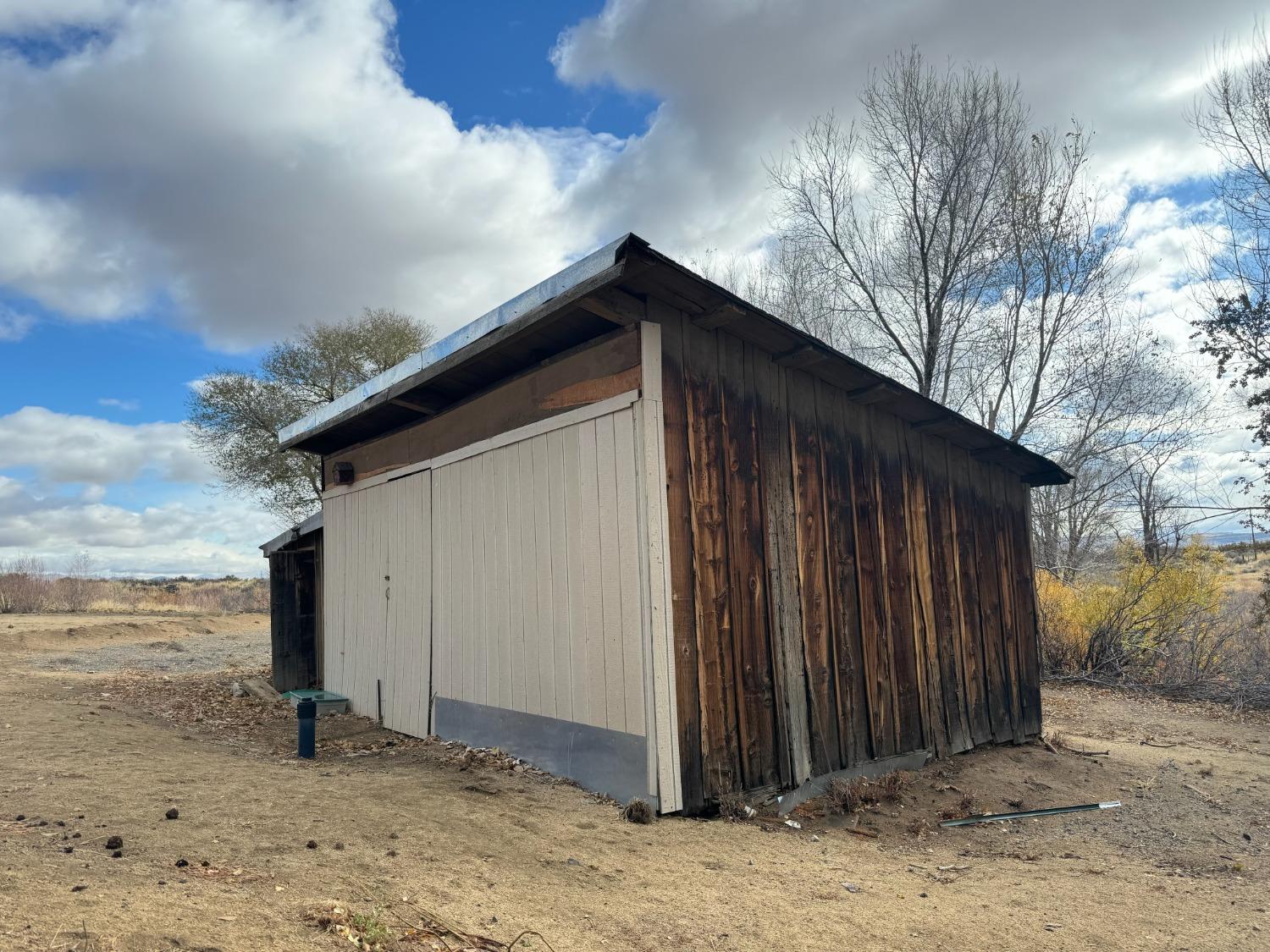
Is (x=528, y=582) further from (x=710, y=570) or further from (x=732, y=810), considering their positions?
(x=732, y=810)

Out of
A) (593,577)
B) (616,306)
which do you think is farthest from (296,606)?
(616,306)

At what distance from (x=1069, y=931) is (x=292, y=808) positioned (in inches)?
151

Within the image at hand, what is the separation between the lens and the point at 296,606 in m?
10.4

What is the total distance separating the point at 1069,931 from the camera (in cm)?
364

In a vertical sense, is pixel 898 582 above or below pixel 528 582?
below

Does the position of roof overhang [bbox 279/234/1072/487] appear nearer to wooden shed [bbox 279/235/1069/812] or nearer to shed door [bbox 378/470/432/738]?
wooden shed [bbox 279/235/1069/812]

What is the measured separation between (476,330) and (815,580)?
3.07 meters

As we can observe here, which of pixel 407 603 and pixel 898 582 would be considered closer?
pixel 898 582

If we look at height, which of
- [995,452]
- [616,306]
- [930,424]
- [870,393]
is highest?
[616,306]

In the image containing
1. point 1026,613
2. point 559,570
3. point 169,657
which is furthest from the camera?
point 169,657

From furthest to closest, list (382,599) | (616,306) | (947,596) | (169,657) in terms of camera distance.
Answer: (169,657) < (382,599) < (947,596) < (616,306)

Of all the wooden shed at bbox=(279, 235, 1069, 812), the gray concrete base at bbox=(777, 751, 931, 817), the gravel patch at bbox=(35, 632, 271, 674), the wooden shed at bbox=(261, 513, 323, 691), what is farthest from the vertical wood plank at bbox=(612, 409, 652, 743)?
the gravel patch at bbox=(35, 632, 271, 674)

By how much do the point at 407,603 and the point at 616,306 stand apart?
13.5 ft

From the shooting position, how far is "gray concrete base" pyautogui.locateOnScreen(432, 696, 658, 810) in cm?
485
